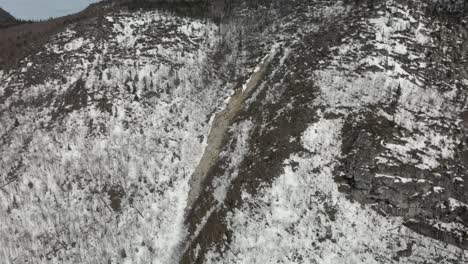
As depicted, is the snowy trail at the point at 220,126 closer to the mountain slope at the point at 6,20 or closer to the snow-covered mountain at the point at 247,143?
the snow-covered mountain at the point at 247,143

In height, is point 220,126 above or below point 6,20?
below

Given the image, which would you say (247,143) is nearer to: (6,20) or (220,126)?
(220,126)

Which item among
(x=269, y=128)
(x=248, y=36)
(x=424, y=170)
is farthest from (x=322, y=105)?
(x=248, y=36)

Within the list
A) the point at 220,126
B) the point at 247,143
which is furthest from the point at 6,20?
the point at 247,143

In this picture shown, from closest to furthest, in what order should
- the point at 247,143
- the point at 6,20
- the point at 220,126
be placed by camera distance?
the point at 247,143 < the point at 220,126 < the point at 6,20

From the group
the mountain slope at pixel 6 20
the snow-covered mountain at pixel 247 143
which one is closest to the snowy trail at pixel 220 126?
the snow-covered mountain at pixel 247 143

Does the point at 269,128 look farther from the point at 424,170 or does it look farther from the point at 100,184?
the point at 100,184
